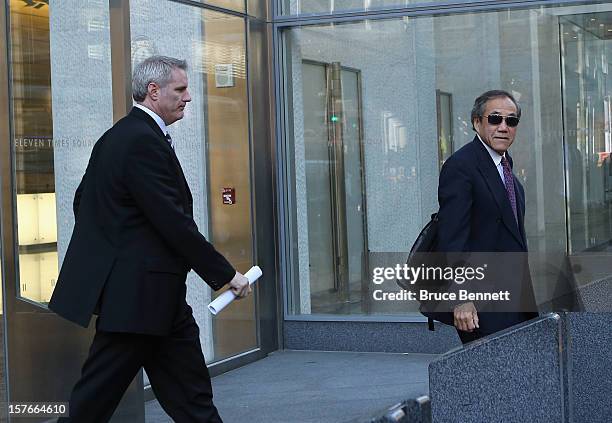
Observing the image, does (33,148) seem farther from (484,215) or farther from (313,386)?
(313,386)

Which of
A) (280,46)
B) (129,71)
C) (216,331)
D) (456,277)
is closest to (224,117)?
(280,46)

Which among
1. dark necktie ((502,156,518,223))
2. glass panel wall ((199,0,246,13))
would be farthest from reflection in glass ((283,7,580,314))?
dark necktie ((502,156,518,223))

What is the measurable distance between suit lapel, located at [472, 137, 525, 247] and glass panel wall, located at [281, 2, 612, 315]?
341cm

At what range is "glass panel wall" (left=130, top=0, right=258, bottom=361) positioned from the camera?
26.8ft

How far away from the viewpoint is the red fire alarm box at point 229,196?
8.73 meters

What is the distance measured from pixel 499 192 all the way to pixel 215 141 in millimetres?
3869

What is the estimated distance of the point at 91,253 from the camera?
15.2 feet

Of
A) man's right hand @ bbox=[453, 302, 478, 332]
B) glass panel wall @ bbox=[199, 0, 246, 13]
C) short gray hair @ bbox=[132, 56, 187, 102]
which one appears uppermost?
glass panel wall @ bbox=[199, 0, 246, 13]

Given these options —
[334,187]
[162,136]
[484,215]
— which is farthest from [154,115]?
[334,187]

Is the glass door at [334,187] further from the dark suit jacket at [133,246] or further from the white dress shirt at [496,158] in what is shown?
the dark suit jacket at [133,246]

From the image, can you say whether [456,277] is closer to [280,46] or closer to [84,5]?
[84,5]

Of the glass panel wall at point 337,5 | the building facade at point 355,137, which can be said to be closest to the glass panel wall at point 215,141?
the building facade at point 355,137

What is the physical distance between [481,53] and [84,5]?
3.56 m

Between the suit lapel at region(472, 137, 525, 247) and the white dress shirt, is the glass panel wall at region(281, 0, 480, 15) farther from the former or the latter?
the suit lapel at region(472, 137, 525, 247)
